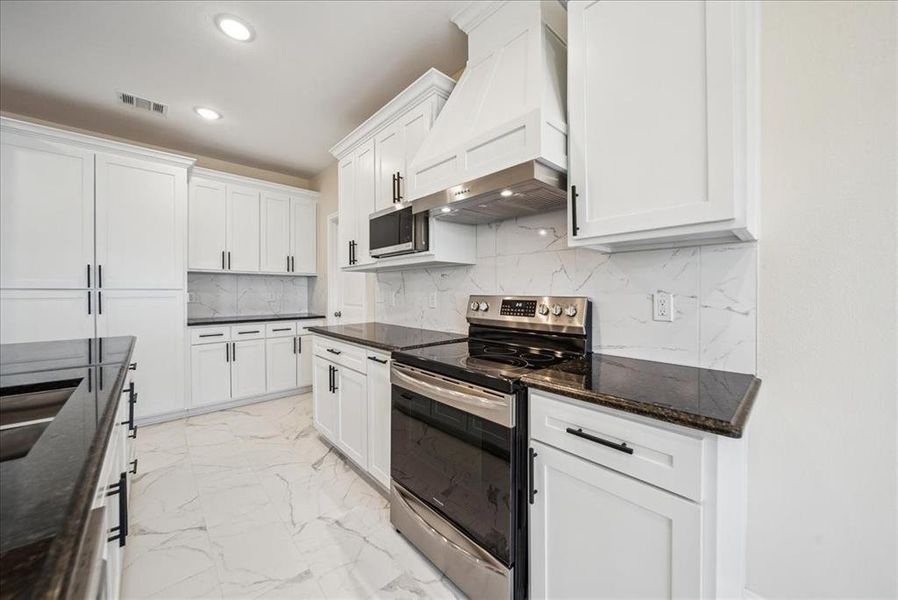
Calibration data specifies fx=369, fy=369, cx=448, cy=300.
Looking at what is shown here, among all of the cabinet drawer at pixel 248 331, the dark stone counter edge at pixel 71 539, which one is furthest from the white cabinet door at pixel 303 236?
the dark stone counter edge at pixel 71 539

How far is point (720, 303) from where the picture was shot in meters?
1.43

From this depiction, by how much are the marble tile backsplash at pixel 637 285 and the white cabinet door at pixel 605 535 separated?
27.0 inches

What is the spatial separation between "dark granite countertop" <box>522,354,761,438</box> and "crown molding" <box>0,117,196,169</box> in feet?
12.8

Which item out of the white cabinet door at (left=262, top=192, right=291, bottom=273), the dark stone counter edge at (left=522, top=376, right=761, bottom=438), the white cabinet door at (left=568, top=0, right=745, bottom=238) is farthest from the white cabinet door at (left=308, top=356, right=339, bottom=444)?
the white cabinet door at (left=568, top=0, right=745, bottom=238)

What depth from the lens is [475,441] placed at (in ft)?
4.82

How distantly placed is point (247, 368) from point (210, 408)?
19.6 inches

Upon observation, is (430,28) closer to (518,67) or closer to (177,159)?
(518,67)

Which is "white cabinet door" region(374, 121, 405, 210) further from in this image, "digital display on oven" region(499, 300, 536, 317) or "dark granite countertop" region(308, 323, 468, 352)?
"digital display on oven" region(499, 300, 536, 317)

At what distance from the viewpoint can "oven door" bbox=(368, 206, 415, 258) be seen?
230 centimetres

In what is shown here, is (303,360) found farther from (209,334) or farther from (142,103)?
(142,103)

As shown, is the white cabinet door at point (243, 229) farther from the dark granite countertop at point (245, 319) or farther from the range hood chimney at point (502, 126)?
the range hood chimney at point (502, 126)

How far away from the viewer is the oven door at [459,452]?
1367 mm

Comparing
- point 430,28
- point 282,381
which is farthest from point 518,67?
point 282,381

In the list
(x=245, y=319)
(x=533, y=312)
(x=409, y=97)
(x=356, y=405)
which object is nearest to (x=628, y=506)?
(x=533, y=312)
